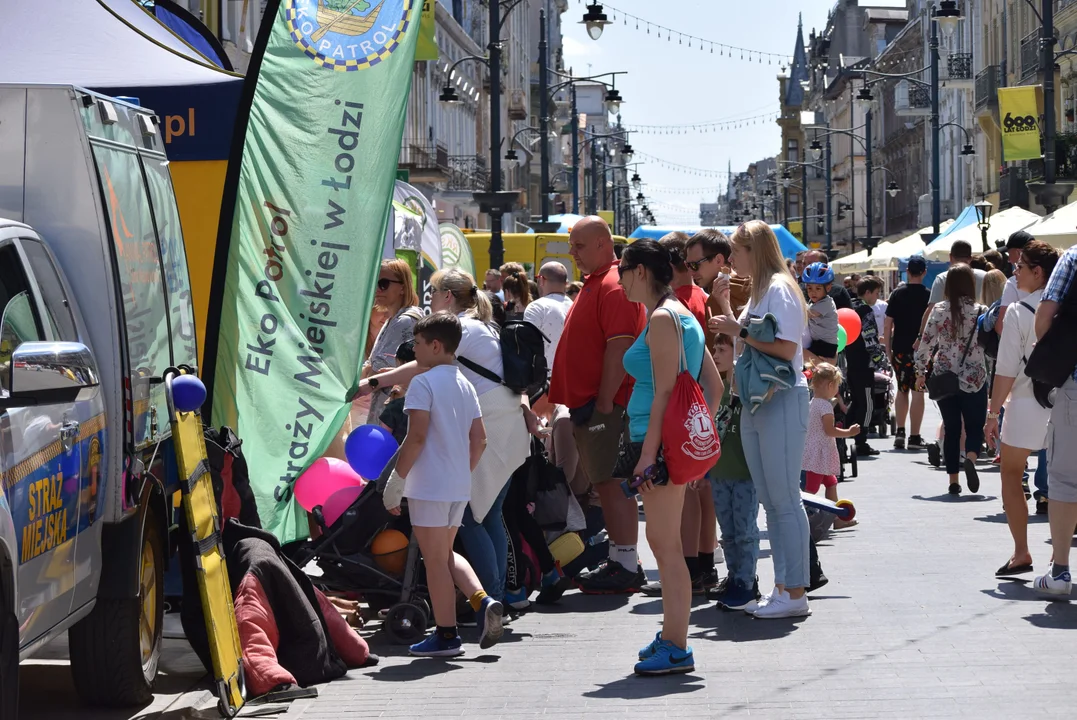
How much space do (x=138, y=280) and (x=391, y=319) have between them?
3825 millimetres

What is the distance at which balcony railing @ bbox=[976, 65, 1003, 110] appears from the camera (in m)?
52.3

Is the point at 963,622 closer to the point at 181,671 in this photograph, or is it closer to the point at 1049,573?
the point at 1049,573

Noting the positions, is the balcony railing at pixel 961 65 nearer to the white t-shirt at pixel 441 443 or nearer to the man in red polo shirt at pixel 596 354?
the man in red polo shirt at pixel 596 354

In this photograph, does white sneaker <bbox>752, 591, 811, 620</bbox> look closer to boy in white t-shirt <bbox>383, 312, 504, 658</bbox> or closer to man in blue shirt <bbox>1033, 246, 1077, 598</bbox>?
man in blue shirt <bbox>1033, 246, 1077, 598</bbox>

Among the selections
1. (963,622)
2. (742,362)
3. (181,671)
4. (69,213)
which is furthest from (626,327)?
(69,213)

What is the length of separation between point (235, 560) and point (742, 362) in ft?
8.97

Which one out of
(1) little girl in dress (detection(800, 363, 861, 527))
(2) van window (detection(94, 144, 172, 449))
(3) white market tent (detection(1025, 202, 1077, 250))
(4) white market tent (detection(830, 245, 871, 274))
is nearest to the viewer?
(2) van window (detection(94, 144, 172, 449))

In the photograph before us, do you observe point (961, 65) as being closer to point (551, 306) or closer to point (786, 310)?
point (551, 306)

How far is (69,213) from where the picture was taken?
19.8 feet

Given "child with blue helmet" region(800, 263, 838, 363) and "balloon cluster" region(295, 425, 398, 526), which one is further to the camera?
"child with blue helmet" region(800, 263, 838, 363)

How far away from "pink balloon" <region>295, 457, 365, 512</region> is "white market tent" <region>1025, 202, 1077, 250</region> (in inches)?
402

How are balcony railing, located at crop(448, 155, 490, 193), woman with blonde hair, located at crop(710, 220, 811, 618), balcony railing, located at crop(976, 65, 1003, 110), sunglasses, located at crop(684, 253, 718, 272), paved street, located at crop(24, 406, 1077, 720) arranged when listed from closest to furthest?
paved street, located at crop(24, 406, 1077, 720) < woman with blonde hair, located at crop(710, 220, 811, 618) < sunglasses, located at crop(684, 253, 718, 272) < balcony railing, located at crop(976, 65, 1003, 110) < balcony railing, located at crop(448, 155, 490, 193)

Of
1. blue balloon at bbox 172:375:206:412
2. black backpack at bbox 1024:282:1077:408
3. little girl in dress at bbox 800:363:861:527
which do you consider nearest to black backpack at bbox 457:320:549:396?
blue balloon at bbox 172:375:206:412

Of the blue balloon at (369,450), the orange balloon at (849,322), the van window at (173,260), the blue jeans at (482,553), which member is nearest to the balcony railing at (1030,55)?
the orange balloon at (849,322)
